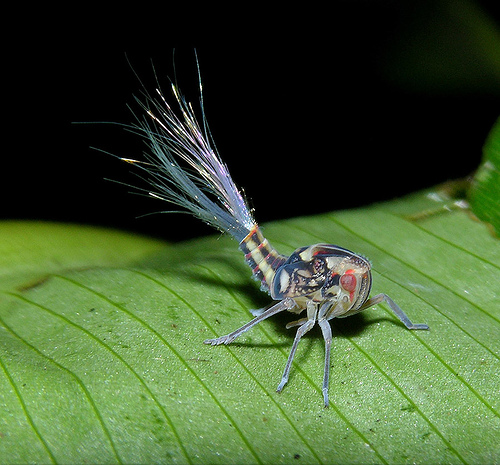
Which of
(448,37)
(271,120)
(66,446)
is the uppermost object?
(448,37)

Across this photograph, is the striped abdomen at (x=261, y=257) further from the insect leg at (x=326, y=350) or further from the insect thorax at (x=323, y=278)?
the insect leg at (x=326, y=350)

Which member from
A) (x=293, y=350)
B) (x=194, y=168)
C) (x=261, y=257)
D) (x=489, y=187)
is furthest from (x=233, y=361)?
(x=489, y=187)

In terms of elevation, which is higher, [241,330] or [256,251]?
[256,251]

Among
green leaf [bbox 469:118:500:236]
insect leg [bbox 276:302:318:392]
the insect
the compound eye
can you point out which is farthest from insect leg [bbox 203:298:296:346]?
green leaf [bbox 469:118:500:236]

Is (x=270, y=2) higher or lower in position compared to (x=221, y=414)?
higher

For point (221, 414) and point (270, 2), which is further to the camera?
point (270, 2)

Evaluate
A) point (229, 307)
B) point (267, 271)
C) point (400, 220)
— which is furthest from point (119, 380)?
point (400, 220)

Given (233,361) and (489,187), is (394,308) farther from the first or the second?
(489,187)

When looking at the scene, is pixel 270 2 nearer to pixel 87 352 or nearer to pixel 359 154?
pixel 359 154
